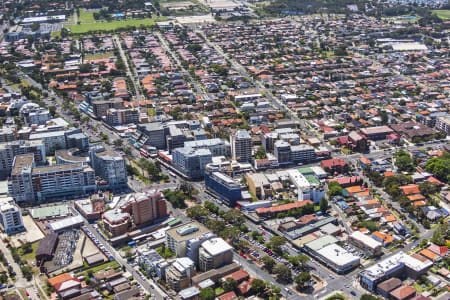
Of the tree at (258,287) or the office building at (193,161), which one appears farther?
the office building at (193,161)

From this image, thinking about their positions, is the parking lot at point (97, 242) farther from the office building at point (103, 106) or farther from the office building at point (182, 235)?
the office building at point (103, 106)

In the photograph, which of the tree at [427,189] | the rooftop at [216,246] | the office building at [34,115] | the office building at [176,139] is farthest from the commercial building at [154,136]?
the tree at [427,189]

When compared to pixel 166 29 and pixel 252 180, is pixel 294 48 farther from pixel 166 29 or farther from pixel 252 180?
pixel 252 180

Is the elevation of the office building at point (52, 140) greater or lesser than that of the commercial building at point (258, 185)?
greater

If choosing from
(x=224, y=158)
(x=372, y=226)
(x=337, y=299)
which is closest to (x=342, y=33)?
(x=224, y=158)

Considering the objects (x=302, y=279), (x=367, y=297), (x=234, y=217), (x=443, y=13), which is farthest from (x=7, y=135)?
(x=443, y=13)

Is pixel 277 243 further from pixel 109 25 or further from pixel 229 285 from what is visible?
pixel 109 25

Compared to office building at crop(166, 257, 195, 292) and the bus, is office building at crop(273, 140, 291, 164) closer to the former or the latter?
the bus

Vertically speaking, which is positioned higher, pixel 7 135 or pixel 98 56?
pixel 98 56
